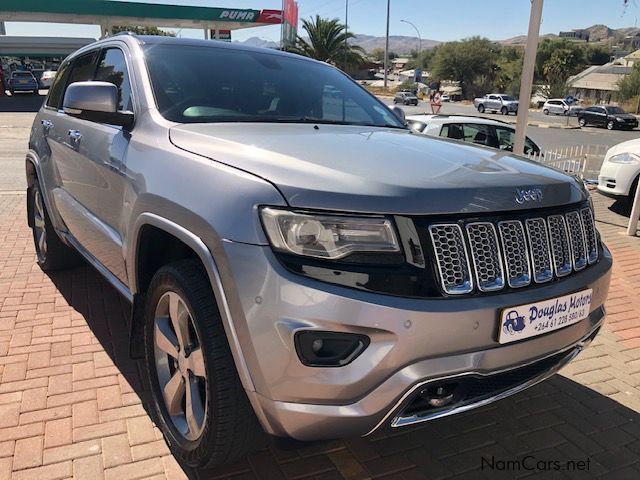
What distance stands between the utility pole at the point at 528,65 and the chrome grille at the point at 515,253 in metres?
4.91

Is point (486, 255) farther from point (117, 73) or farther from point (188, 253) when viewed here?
point (117, 73)

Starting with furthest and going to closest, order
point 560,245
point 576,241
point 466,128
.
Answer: point 466,128 < point 576,241 < point 560,245

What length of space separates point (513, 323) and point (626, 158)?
7.05 meters

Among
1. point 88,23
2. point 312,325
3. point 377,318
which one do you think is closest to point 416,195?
point 377,318

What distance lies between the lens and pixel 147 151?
2.61 m

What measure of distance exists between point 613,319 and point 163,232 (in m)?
3.53

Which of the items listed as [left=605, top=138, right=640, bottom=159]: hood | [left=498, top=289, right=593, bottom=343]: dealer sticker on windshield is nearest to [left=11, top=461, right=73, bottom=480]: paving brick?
[left=498, top=289, right=593, bottom=343]: dealer sticker on windshield

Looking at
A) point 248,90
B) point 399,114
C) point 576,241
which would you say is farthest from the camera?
point 399,114

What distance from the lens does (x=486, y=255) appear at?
2043 millimetres

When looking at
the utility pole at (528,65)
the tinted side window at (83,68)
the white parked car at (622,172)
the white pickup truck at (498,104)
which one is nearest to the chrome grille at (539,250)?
the tinted side window at (83,68)

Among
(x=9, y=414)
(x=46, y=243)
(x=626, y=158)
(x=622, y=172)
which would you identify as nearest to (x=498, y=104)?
(x=626, y=158)

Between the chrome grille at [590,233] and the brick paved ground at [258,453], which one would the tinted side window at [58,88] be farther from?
the chrome grille at [590,233]

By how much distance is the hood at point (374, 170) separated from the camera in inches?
75.5

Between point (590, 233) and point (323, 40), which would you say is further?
point (323, 40)
